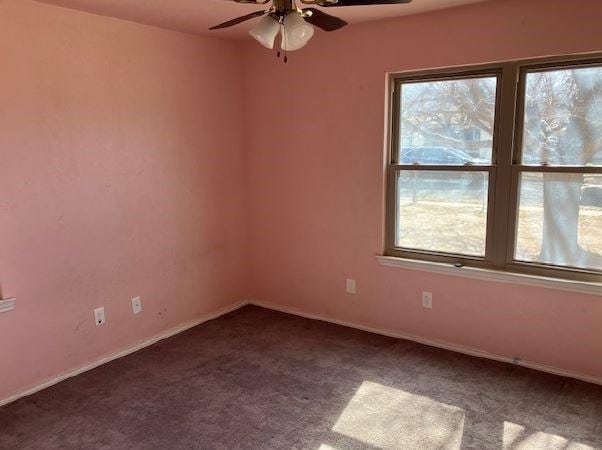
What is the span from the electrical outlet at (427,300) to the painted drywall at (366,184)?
0.12ft

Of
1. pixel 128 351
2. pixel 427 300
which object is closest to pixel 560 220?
pixel 427 300

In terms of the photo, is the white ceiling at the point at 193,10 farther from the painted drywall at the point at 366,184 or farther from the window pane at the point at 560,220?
the window pane at the point at 560,220

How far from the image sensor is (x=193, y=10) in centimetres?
291

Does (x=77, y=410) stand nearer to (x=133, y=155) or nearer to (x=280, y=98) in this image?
(x=133, y=155)

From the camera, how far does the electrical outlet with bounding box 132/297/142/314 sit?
340cm

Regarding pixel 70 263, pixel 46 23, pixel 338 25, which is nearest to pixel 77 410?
pixel 70 263

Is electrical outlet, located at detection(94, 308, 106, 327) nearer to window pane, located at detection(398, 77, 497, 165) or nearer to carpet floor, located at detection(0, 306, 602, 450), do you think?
carpet floor, located at detection(0, 306, 602, 450)

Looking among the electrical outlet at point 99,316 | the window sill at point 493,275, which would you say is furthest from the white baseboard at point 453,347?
the electrical outlet at point 99,316

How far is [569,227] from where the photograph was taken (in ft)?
9.48

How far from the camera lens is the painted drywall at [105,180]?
2.70 meters

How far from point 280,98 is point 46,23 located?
177 centimetres

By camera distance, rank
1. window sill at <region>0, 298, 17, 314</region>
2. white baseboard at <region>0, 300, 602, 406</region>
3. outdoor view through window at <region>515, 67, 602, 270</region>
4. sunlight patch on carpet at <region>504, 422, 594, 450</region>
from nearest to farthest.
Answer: sunlight patch on carpet at <region>504, 422, 594, 450</region>, window sill at <region>0, 298, 17, 314</region>, outdoor view through window at <region>515, 67, 602, 270</region>, white baseboard at <region>0, 300, 602, 406</region>

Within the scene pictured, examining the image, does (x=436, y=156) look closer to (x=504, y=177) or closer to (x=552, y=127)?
(x=504, y=177)

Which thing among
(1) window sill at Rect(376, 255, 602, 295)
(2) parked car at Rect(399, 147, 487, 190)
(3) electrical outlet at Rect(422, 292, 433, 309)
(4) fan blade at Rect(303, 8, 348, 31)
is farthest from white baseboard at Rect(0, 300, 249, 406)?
(4) fan blade at Rect(303, 8, 348, 31)
